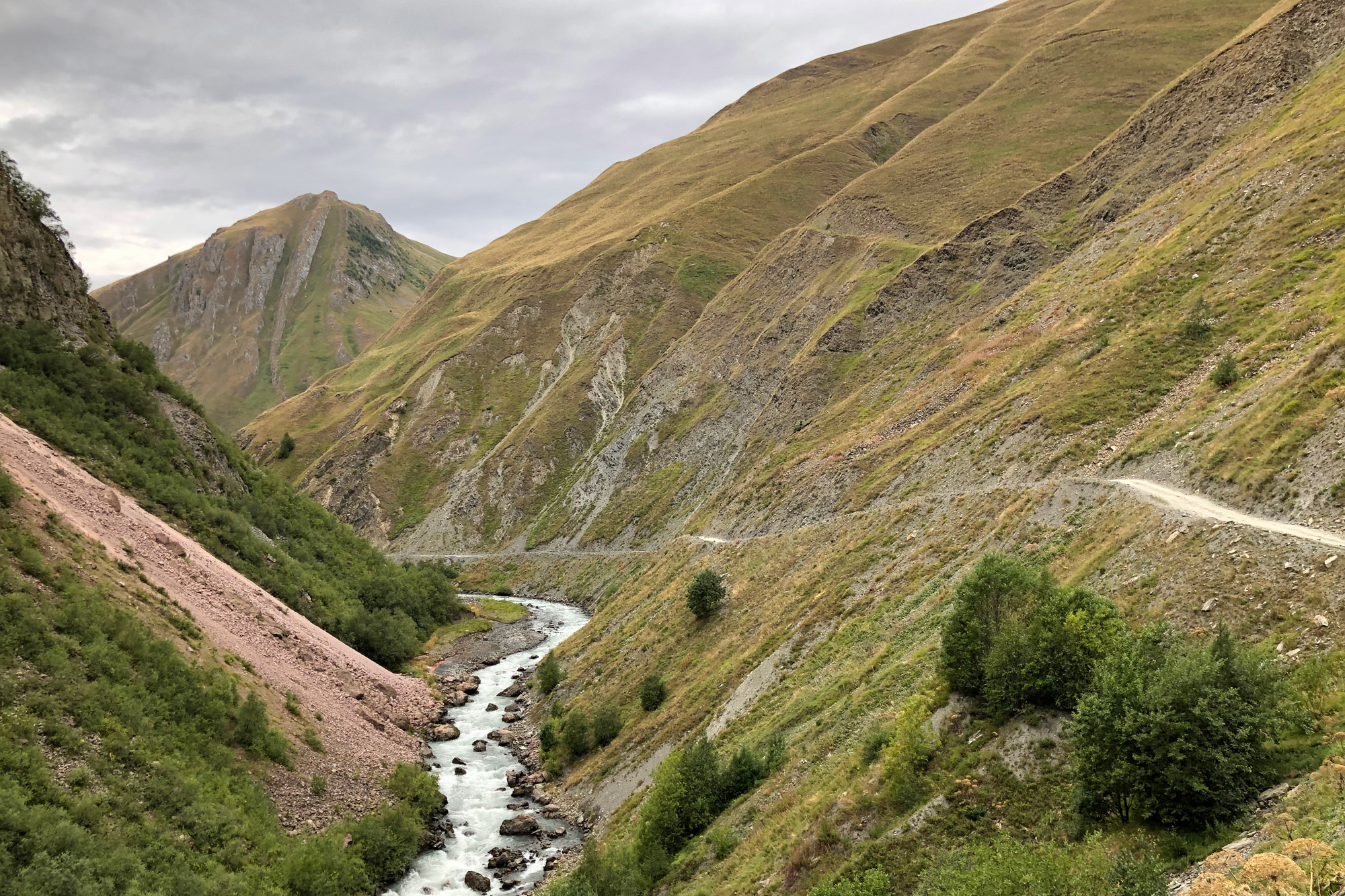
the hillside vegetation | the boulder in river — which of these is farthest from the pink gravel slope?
the boulder in river

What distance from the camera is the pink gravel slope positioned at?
95.8 ft

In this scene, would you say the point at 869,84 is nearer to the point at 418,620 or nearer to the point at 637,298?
the point at 637,298

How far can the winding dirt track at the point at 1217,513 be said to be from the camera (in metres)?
14.9

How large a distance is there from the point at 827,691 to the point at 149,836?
2077 cm

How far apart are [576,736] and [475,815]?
A: 19.4ft

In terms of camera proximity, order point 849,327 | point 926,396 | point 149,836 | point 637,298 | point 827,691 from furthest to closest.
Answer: point 637,298, point 849,327, point 926,396, point 827,691, point 149,836

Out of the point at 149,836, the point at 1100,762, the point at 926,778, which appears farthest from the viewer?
the point at 149,836

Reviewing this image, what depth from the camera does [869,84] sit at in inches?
7087

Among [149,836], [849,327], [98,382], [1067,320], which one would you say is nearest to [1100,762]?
[149,836]

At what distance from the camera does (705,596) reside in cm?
4006

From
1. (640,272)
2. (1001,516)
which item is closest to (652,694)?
(1001,516)

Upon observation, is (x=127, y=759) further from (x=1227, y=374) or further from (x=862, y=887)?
(x=1227, y=374)

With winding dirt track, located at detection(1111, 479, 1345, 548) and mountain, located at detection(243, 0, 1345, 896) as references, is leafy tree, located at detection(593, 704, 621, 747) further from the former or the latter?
winding dirt track, located at detection(1111, 479, 1345, 548)

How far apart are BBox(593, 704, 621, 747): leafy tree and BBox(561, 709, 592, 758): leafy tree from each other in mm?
635
